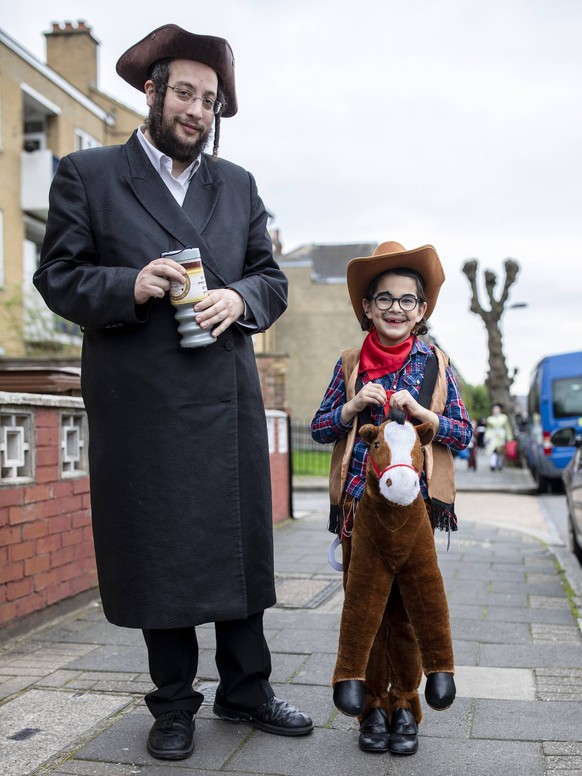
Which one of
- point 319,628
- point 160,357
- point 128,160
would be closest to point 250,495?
point 160,357

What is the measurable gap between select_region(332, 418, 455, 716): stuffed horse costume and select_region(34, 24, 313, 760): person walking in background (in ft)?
1.25

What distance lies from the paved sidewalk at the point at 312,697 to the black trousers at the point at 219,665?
0.52 ft

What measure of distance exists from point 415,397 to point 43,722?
1.93m

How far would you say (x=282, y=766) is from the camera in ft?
10.6

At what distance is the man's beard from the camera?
342 centimetres

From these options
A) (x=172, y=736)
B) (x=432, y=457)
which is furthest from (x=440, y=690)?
(x=172, y=736)

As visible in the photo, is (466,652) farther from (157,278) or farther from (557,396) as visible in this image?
(557,396)

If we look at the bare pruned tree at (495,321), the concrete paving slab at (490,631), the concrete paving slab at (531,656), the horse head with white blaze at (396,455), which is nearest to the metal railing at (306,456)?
the bare pruned tree at (495,321)

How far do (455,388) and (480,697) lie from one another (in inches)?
56.5

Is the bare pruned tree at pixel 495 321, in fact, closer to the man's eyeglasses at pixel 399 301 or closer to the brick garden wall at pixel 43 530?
the brick garden wall at pixel 43 530

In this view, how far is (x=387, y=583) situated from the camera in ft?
10.8

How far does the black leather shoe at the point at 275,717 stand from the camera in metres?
3.54

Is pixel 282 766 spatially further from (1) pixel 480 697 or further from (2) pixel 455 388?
(2) pixel 455 388

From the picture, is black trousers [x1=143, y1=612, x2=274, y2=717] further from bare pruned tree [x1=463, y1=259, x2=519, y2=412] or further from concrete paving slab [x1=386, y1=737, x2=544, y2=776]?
bare pruned tree [x1=463, y1=259, x2=519, y2=412]
